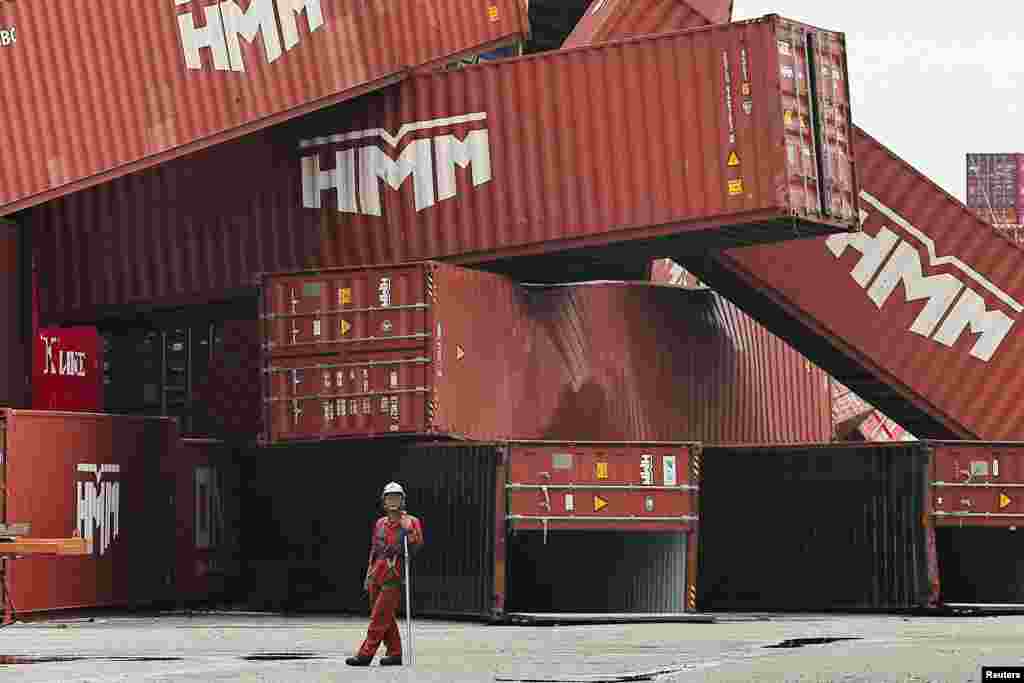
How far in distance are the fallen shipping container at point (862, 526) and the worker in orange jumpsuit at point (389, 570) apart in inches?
428

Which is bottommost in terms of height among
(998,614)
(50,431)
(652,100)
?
(998,614)

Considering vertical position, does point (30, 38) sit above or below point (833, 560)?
above

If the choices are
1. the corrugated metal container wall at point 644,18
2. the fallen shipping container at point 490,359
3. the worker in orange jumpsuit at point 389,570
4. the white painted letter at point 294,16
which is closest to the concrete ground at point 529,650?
the worker in orange jumpsuit at point 389,570

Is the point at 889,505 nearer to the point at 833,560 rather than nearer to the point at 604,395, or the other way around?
the point at 833,560

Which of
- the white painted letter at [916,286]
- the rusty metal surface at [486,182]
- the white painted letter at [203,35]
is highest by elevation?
the white painted letter at [203,35]

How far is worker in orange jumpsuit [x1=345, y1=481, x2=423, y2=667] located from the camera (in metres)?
15.6

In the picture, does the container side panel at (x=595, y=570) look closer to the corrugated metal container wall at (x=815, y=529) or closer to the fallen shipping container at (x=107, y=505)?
the corrugated metal container wall at (x=815, y=529)

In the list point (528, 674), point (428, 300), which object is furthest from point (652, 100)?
point (528, 674)

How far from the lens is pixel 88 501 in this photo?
25.5 metres

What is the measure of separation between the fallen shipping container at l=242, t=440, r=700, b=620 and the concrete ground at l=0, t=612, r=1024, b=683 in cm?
91

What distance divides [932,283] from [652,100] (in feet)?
18.7

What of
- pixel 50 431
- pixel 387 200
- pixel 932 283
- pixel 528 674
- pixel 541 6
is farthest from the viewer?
pixel 541 6

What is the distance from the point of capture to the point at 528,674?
14.1 metres

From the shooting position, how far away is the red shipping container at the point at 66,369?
94.8ft
